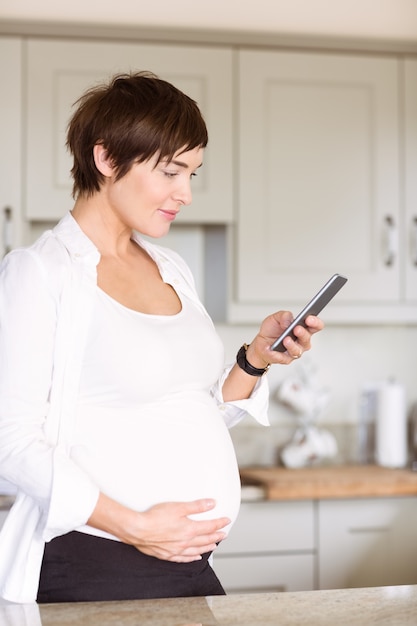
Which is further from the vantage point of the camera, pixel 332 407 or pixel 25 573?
pixel 332 407

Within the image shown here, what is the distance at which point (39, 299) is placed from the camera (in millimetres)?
1228

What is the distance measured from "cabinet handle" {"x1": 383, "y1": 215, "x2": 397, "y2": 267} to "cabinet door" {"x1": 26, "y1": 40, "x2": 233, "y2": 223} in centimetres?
55

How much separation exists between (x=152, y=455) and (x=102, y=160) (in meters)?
0.44

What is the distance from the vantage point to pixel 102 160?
1.35 metres

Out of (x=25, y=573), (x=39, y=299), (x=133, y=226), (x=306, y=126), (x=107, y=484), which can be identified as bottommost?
(x=25, y=573)

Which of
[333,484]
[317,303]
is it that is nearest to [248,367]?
[317,303]

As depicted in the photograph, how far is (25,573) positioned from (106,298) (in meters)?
0.40

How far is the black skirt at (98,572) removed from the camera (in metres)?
1.26

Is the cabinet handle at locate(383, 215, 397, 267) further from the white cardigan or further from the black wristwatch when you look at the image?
the white cardigan

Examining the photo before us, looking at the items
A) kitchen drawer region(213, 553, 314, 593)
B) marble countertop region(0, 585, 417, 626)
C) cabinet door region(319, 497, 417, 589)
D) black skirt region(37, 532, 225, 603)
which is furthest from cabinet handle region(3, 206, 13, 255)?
marble countertop region(0, 585, 417, 626)

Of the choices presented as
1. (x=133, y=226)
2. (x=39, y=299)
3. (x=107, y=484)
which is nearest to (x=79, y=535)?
(x=107, y=484)

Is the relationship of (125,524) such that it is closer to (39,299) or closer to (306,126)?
(39,299)

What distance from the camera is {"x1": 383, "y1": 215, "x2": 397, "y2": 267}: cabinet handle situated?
9.61 ft

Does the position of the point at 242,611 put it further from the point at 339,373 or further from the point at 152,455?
the point at 339,373
